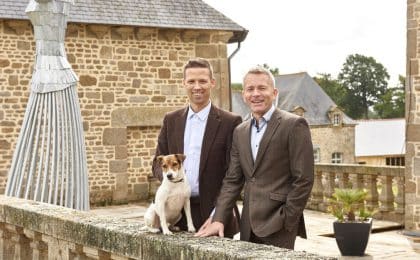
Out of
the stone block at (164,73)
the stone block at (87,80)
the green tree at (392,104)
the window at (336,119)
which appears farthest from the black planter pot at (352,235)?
the green tree at (392,104)

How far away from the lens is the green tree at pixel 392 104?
6116 centimetres

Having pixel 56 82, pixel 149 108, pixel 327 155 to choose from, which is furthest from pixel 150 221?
pixel 327 155

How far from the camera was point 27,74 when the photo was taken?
14.0 metres

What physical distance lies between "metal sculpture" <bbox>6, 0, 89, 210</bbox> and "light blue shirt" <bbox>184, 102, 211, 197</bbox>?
340 centimetres

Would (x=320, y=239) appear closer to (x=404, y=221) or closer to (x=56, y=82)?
(x=404, y=221)

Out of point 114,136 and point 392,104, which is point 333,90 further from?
point 114,136

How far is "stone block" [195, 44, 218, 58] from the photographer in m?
15.9

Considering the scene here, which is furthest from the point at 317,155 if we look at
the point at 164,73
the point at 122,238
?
the point at 122,238

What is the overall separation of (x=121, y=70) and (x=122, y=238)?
444 inches

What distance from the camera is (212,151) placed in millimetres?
4059

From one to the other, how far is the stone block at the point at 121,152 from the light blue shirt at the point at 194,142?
1099 centimetres

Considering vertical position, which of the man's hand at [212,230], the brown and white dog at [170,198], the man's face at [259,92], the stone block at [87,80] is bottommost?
the man's hand at [212,230]

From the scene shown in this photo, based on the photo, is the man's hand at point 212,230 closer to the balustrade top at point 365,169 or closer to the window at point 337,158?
the balustrade top at point 365,169

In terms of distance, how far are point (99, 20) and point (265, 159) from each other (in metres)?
11.2
